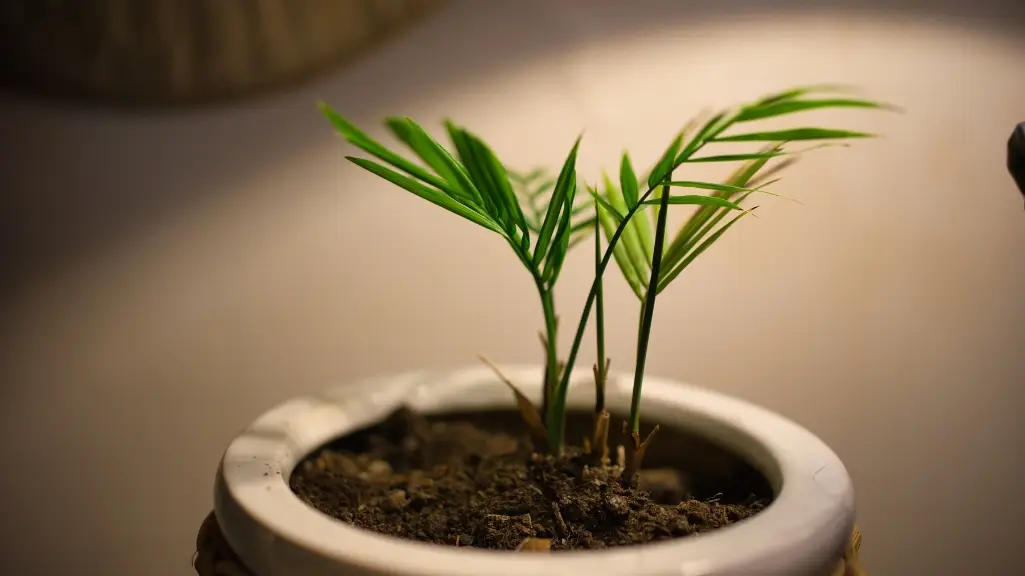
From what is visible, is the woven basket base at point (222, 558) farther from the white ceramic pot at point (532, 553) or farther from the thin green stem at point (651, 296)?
the thin green stem at point (651, 296)

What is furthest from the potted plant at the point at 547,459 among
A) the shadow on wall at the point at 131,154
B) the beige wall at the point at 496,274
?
the shadow on wall at the point at 131,154

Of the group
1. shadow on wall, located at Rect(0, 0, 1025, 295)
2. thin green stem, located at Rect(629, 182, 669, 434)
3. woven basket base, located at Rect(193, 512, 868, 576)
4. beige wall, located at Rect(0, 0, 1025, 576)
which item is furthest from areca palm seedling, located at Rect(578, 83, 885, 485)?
shadow on wall, located at Rect(0, 0, 1025, 295)

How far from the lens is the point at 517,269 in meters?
0.97

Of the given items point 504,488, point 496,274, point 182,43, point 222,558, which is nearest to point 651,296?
point 504,488

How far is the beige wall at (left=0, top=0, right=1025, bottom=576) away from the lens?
0.85 meters

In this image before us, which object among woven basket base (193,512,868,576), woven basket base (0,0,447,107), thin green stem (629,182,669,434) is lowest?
woven basket base (193,512,868,576)

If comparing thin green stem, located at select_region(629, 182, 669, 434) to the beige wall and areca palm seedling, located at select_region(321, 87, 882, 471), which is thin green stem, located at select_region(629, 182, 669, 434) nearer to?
areca palm seedling, located at select_region(321, 87, 882, 471)

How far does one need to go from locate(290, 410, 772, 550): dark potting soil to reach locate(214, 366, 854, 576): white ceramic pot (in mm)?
22

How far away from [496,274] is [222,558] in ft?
1.76

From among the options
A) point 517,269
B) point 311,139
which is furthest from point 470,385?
point 311,139

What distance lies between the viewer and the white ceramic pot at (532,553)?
398mm

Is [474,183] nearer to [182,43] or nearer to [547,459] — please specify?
[547,459]

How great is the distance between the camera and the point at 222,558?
0.50 meters

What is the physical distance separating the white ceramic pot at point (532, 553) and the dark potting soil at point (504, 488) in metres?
0.02
